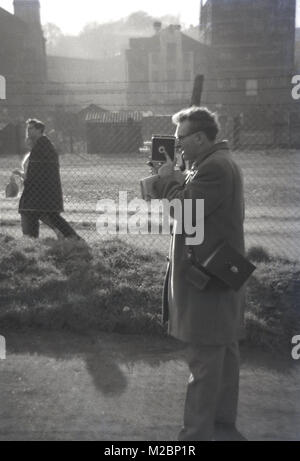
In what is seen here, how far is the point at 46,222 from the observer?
284 inches

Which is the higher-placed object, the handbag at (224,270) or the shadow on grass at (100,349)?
the handbag at (224,270)

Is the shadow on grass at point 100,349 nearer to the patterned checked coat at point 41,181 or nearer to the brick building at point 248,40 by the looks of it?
the patterned checked coat at point 41,181

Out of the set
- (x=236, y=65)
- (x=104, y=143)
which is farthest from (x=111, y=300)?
(x=236, y=65)

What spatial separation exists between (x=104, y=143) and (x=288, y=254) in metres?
26.5

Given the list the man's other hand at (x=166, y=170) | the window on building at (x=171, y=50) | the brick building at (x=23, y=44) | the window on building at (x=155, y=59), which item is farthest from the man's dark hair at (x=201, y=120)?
the window on building at (x=155, y=59)

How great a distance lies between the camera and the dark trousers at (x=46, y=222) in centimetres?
713

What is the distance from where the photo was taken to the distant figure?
6984 millimetres

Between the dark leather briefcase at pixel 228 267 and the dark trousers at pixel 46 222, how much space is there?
4.26 meters

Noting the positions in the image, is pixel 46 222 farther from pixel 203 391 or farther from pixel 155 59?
pixel 155 59

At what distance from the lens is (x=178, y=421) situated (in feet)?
11.4

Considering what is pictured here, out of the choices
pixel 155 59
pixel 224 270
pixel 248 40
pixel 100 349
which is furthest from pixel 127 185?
pixel 155 59

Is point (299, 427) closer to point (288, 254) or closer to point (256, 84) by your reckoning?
point (288, 254)

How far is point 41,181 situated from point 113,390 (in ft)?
12.4
